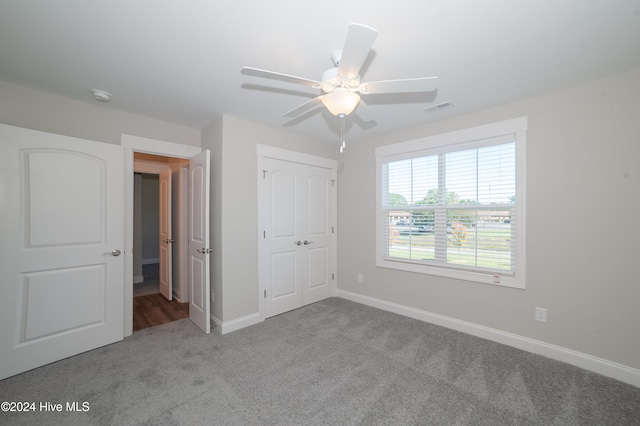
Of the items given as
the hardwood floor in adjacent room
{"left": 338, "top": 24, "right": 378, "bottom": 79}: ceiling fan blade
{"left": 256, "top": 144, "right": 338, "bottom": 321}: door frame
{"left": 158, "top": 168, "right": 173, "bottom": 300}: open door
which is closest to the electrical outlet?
{"left": 256, "top": 144, "right": 338, "bottom": 321}: door frame

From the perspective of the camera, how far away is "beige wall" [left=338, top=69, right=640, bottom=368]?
2.11 meters

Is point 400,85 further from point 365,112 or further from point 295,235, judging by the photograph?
point 295,235

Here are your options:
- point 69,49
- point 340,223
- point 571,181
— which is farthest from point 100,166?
point 571,181

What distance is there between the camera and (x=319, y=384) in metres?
2.06

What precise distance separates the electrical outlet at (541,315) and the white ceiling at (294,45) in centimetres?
209

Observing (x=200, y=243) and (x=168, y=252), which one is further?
(x=168, y=252)

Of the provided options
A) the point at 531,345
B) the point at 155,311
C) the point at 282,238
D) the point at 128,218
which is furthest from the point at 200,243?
the point at 531,345

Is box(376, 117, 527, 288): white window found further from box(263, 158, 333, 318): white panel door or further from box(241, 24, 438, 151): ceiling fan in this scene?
box(241, 24, 438, 151): ceiling fan

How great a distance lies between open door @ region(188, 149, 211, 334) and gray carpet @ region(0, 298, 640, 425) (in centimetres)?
34

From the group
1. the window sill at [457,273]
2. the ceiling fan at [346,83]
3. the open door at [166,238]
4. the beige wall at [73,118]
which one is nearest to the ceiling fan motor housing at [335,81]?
the ceiling fan at [346,83]

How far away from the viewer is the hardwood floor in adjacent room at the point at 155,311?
10.6 feet

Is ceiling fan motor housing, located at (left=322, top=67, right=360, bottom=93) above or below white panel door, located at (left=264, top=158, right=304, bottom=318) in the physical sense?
above

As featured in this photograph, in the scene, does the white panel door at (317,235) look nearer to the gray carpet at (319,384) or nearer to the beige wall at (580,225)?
the gray carpet at (319,384)

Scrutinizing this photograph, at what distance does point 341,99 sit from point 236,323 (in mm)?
2709
